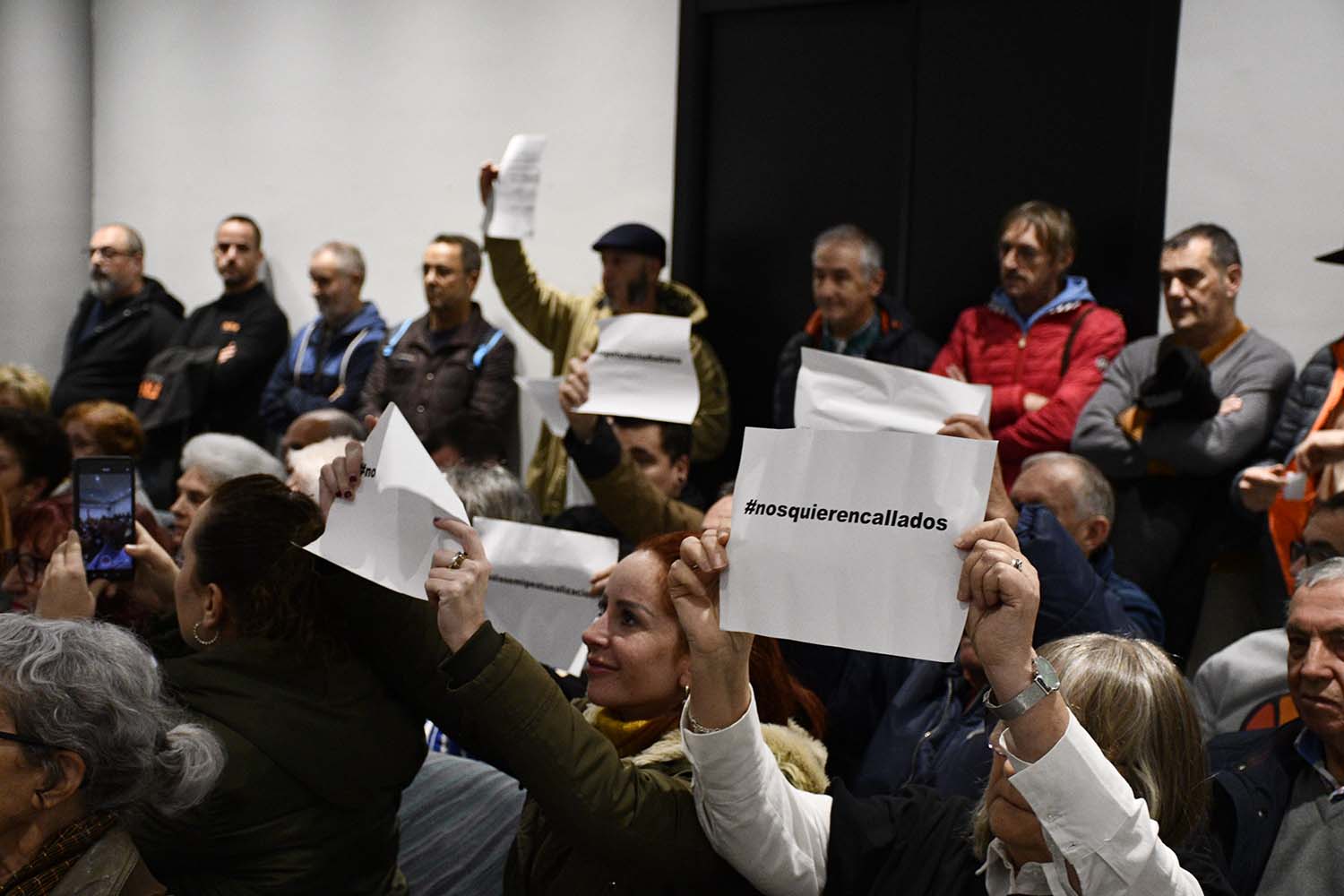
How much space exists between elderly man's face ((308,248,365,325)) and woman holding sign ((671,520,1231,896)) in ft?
17.2

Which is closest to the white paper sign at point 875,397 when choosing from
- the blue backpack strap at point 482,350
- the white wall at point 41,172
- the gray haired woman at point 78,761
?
the gray haired woman at point 78,761

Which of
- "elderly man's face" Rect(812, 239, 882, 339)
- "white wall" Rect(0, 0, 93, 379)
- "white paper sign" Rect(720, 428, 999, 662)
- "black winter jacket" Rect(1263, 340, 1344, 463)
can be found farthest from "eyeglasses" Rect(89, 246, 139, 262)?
"white paper sign" Rect(720, 428, 999, 662)

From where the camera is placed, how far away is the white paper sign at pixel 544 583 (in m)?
3.30

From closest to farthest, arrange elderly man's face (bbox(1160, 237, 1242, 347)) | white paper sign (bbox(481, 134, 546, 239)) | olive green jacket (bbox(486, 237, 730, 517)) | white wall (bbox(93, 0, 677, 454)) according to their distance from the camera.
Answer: elderly man's face (bbox(1160, 237, 1242, 347))
white paper sign (bbox(481, 134, 546, 239))
olive green jacket (bbox(486, 237, 730, 517))
white wall (bbox(93, 0, 677, 454))

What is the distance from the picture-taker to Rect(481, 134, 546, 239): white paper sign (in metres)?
5.02

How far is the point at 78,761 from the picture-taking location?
80.6 inches

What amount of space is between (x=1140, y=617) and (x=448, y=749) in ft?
5.44

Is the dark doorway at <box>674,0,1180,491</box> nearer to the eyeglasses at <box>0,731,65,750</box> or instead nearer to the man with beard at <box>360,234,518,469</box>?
the man with beard at <box>360,234,518,469</box>

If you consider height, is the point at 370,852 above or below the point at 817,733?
below

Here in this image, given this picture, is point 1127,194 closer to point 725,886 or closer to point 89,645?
point 725,886

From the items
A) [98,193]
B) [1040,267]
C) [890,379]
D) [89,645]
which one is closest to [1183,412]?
[1040,267]

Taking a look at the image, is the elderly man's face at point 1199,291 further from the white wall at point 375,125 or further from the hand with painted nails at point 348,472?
the hand with painted nails at point 348,472

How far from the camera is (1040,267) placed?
5.11m

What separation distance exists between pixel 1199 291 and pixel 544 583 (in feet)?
8.13
